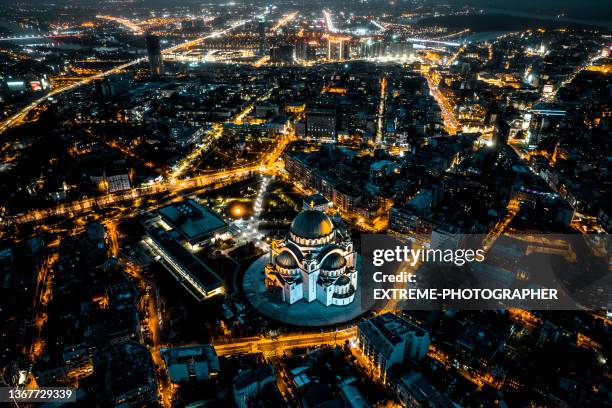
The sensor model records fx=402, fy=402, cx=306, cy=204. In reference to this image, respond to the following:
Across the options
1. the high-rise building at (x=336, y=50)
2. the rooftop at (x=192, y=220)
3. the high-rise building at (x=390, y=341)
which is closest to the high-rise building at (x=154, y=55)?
the high-rise building at (x=336, y=50)

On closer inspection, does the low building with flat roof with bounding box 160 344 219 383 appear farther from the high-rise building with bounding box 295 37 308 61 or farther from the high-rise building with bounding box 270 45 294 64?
the high-rise building with bounding box 295 37 308 61

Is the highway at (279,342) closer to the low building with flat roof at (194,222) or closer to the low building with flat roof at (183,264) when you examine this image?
the low building with flat roof at (183,264)

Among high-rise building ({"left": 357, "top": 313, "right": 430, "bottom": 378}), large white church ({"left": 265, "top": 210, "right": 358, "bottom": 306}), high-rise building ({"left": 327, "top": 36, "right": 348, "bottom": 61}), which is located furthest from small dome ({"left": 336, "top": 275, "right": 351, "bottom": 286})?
high-rise building ({"left": 327, "top": 36, "right": 348, "bottom": 61})

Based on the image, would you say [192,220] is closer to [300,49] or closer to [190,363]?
[190,363]

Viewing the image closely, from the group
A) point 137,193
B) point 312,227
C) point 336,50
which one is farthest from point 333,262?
point 336,50

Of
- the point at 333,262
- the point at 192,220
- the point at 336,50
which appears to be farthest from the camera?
the point at 336,50

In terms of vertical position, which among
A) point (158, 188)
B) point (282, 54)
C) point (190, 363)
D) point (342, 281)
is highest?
point (282, 54)
